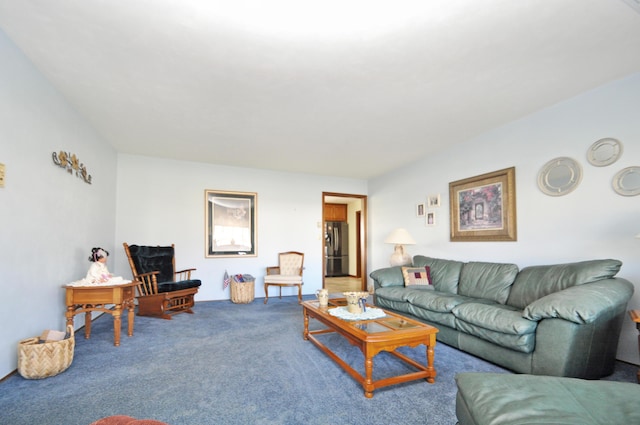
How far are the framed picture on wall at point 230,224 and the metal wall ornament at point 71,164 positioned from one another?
6.62ft

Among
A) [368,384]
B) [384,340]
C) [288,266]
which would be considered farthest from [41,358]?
[288,266]

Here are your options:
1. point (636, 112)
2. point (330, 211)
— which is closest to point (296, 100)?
point (636, 112)

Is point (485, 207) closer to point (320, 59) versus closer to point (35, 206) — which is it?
point (320, 59)

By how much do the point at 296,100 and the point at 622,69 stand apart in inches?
109

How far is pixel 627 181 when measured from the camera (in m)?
2.73

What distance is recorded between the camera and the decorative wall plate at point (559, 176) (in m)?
3.09

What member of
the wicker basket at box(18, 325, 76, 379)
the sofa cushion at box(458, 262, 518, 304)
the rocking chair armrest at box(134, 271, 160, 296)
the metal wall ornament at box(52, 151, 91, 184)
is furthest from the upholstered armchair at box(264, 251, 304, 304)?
the wicker basket at box(18, 325, 76, 379)

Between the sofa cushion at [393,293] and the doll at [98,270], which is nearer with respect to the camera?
the doll at [98,270]

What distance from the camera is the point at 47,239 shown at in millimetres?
2824

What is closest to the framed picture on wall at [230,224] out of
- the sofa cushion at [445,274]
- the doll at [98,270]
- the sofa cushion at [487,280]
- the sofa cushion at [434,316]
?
the doll at [98,270]

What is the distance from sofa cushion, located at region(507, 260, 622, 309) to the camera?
2.56 meters

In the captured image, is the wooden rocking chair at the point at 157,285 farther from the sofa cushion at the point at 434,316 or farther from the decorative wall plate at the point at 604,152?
the decorative wall plate at the point at 604,152

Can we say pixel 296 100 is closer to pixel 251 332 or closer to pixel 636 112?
pixel 251 332

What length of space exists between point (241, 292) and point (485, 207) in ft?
12.7
